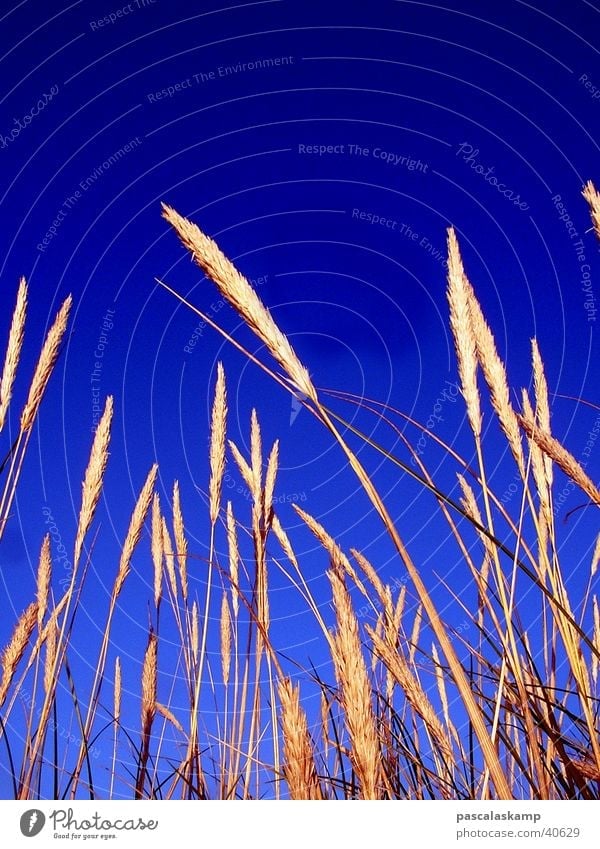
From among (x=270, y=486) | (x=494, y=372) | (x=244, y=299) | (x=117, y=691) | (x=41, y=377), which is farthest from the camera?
(x=117, y=691)

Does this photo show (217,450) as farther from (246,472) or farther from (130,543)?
(130,543)

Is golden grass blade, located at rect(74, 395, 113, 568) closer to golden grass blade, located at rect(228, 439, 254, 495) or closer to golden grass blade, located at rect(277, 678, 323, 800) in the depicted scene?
golden grass blade, located at rect(228, 439, 254, 495)

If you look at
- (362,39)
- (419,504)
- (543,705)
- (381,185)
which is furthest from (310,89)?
(543,705)

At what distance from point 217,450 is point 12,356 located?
565 millimetres

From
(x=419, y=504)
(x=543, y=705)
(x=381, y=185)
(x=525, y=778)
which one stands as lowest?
(x=525, y=778)

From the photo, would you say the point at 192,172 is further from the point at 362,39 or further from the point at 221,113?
the point at 362,39

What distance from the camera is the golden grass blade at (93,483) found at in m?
1.74

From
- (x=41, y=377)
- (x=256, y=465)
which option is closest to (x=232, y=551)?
(x=256, y=465)

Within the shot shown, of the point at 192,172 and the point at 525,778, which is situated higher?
the point at 192,172

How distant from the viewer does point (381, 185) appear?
3807 mm
